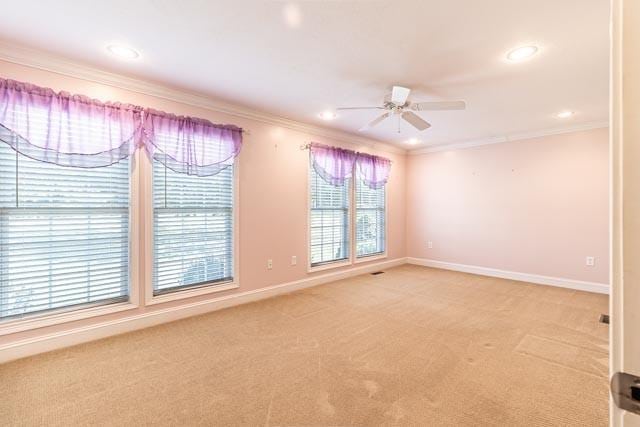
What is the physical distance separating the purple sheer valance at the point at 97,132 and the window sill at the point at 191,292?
1331 mm

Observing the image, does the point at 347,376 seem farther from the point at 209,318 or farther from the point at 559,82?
the point at 559,82

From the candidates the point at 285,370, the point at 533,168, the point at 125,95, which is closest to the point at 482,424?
the point at 285,370

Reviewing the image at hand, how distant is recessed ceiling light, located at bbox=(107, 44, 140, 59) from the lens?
8.12ft

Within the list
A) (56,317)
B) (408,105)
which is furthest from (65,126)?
(408,105)

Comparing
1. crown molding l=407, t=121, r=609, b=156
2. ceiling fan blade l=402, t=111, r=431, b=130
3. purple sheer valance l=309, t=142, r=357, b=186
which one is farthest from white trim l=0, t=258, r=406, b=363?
crown molding l=407, t=121, r=609, b=156

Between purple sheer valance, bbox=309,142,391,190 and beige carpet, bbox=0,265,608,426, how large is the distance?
7.09ft

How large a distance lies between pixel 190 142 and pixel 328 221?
249 centimetres

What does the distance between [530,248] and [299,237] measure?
148 inches

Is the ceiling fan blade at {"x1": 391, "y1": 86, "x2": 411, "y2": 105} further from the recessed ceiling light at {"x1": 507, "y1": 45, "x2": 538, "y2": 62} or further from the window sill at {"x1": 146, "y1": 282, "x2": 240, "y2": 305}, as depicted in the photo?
the window sill at {"x1": 146, "y1": 282, "x2": 240, "y2": 305}

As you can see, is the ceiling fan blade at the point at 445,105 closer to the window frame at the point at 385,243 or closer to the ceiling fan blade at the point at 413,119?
Result: the ceiling fan blade at the point at 413,119

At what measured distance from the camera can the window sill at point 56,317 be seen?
251 centimetres

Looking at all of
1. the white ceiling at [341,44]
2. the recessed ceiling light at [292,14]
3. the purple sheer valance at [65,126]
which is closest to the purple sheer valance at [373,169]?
the white ceiling at [341,44]

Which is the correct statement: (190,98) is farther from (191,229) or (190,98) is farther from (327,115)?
(327,115)

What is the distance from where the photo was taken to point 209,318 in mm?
3428
